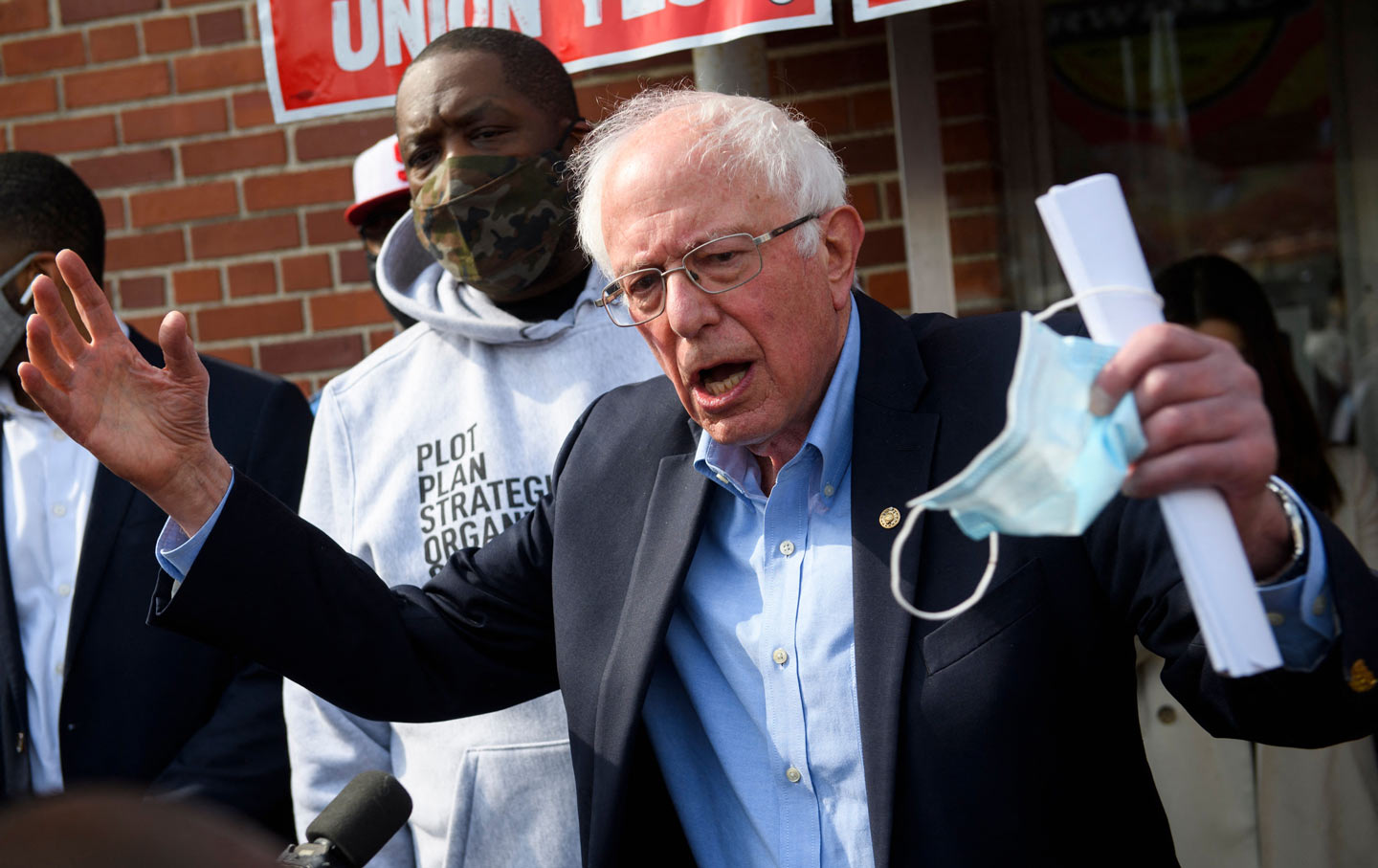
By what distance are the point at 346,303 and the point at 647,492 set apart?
89.1 inches

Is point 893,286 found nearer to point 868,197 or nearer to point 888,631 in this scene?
point 868,197

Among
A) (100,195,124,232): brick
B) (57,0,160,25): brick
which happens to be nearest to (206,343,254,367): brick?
(100,195,124,232): brick

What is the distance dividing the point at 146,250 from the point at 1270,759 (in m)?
3.68

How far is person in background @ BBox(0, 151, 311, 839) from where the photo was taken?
9.39 ft

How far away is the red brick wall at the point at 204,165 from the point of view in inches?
164

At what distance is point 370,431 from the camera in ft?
8.87

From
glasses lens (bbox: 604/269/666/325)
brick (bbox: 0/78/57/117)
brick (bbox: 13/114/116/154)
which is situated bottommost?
glasses lens (bbox: 604/269/666/325)

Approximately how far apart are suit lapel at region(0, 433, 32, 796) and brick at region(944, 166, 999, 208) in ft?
8.70

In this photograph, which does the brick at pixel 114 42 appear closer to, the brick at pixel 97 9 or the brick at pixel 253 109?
the brick at pixel 97 9

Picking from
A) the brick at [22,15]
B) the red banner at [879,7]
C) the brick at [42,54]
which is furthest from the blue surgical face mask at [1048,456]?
the brick at [22,15]

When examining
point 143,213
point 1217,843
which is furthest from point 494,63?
point 1217,843

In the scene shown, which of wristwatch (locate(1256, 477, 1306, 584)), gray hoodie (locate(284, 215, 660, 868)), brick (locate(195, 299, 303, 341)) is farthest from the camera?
brick (locate(195, 299, 303, 341))

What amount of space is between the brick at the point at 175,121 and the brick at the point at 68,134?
0.07 meters

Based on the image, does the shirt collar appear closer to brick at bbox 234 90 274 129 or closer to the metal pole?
the metal pole
